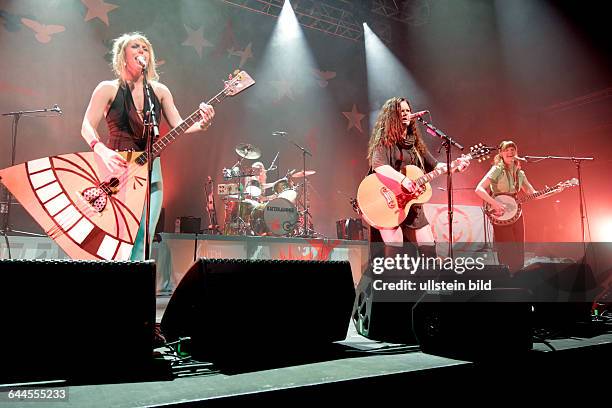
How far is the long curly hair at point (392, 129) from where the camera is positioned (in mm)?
3643

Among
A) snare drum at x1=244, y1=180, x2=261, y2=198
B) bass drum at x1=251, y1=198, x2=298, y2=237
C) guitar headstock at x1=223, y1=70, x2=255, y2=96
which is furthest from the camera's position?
snare drum at x1=244, y1=180, x2=261, y2=198

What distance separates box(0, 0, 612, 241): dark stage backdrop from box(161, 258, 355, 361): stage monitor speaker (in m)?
6.73

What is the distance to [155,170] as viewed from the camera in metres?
3.48

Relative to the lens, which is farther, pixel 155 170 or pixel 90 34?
pixel 90 34

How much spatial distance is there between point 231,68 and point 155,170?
6439mm

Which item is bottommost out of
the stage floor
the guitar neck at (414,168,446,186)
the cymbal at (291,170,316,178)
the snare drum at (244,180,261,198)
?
the stage floor

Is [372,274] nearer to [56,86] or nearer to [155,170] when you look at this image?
[155,170]

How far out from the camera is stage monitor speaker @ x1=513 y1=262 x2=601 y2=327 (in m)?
3.05

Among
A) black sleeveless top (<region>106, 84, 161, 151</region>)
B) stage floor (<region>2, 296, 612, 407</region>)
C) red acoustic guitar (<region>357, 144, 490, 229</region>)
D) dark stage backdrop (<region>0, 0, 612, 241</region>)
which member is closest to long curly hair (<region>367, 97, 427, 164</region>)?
red acoustic guitar (<region>357, 144, 490, 229</region>)

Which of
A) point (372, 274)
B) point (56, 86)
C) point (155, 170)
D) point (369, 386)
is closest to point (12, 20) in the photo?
point (56, 86)

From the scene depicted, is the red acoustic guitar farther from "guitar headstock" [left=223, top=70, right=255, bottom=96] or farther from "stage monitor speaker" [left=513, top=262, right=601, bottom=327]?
"guitar headstock" [left=223, top=70, right=255, bottom=96]

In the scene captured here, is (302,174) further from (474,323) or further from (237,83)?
(474,323)

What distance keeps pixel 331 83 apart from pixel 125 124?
750 centimetres

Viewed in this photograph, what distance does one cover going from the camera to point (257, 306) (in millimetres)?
2221
